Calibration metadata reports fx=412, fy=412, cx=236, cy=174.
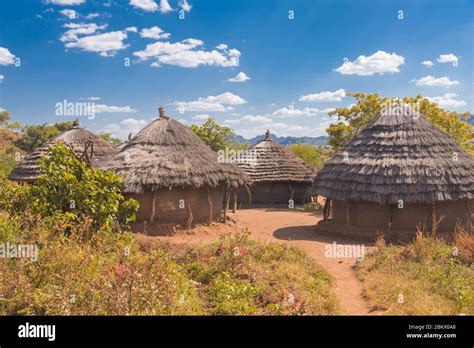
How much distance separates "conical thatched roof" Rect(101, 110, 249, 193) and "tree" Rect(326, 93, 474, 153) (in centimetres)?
788

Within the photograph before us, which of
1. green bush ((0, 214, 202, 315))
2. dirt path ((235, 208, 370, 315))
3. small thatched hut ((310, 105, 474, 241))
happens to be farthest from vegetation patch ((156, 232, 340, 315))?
small thatched hut ((310, 105, 474, 241))

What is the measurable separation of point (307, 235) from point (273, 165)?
9943mm

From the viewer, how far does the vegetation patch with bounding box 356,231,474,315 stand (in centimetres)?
668

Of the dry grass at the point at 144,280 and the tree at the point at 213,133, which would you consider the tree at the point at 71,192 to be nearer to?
the dry grass at the point at 144,280

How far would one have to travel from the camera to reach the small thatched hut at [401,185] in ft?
41.2

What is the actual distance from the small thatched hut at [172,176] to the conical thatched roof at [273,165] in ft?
23.4

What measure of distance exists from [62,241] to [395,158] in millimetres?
10471

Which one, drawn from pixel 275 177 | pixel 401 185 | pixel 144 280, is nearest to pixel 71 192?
pixel 144 280

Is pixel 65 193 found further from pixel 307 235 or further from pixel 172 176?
pixel 307 235

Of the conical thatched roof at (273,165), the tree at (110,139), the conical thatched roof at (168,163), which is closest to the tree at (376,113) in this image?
the conical thatched roof at (273,165)

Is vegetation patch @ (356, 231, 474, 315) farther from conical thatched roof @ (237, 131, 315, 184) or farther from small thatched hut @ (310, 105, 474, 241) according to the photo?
conical thatched roof @ (237, 131, 315, 184)

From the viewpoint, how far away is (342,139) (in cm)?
2262

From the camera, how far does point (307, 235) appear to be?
1426cm
